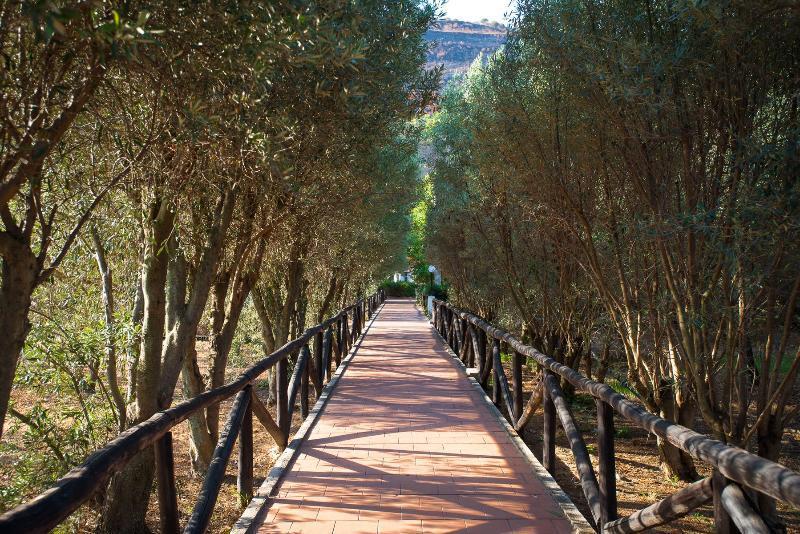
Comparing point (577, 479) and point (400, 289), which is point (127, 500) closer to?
point (577, 479)

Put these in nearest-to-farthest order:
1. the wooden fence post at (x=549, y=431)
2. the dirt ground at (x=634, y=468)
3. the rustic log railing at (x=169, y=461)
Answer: the rustic log railing at (x=169, y=461) < the wooden fence post at (x=549, y=431) < the dirt ground at (x=634, y=468)

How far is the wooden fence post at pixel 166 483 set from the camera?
3281 mm

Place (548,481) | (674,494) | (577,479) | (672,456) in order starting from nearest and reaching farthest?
(674,494)
(548,481)
(672,456)
(577,479)

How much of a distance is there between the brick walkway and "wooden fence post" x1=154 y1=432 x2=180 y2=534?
78 cm

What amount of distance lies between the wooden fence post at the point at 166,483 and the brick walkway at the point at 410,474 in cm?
78

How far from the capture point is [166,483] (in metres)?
3.34

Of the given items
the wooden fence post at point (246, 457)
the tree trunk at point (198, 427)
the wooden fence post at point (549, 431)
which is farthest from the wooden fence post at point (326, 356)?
the wooden fence post at point (549, 431)

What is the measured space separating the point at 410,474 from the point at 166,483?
238cm

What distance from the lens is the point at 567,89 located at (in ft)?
24.3

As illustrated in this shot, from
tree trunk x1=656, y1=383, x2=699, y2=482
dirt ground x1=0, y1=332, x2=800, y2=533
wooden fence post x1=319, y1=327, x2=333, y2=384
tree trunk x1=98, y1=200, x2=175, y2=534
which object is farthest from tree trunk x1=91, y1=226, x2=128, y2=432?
tree trunk x1=656, y1=383, x2=699, y2=482

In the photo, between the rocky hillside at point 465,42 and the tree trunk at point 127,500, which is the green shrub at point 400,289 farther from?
the rocky hillside at point 465,42

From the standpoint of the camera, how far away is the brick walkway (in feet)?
14.0

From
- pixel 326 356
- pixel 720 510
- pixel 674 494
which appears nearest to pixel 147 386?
pixel 326 356

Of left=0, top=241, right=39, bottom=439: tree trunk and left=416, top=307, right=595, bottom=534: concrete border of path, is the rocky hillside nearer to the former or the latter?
left=416, top=307, right=595, bottom=534: concrete border of path
